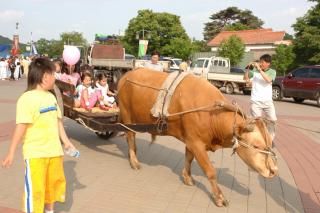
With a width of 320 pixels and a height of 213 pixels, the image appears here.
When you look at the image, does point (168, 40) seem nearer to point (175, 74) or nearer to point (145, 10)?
point (145, 10)

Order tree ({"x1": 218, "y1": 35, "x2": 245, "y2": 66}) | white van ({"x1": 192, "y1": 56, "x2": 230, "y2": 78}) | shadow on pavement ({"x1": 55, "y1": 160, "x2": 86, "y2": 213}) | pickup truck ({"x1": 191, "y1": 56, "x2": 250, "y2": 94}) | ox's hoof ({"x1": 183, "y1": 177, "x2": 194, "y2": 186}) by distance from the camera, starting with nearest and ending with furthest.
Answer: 1. shadow on pavement ({"x1": 55, "y1": 160, "x2": 86, "y2": 213})
2. ox's hoof ({"x1": 183, "y1": 177, "x2": 194, "y2": 186})
3. pickup truck ({"x1": 191, "y1": 56, "x2": 250, "y2": 94})
4. white van ({"x1": 192, "y1": 56, "x2": 230, "y2": 78})
5. tree ({"x1": 218, "y1": 35, "x2": 245, "y2": 66})

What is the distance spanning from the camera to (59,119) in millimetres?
3928

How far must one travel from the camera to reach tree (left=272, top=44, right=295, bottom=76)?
39.0 metres

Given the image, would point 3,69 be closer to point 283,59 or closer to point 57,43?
point 283,59

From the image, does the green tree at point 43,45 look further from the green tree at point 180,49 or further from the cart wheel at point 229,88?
the cart wheel at point 229,88

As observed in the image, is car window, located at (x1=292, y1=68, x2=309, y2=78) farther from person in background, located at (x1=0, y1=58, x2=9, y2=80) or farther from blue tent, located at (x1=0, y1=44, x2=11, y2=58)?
blue tent, located at (x1=0, y1=44, x2=11, y2=58)

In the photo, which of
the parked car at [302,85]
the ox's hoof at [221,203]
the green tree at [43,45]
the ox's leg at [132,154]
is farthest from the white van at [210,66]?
the green tree at [43,45]

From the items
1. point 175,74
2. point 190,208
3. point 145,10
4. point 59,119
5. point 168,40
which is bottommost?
point 190,208

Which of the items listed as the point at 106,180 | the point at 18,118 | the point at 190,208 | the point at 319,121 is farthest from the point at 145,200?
the point at 319,121

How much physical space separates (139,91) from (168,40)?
6021 centimetres

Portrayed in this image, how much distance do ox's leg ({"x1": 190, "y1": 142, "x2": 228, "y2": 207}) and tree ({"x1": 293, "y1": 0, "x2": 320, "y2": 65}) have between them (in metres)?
31.3

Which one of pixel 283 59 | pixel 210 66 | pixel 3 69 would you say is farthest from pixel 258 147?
pixel 283 59

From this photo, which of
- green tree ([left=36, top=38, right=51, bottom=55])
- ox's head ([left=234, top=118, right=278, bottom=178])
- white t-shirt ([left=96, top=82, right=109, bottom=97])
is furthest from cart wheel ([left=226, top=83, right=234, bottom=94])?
green tree ([left=36, top=38, right=51, bottom=55])

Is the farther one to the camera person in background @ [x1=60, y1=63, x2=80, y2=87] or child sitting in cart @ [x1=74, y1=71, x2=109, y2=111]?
person in background @ [x1=60, y1=63, x2=80, y2=87]
